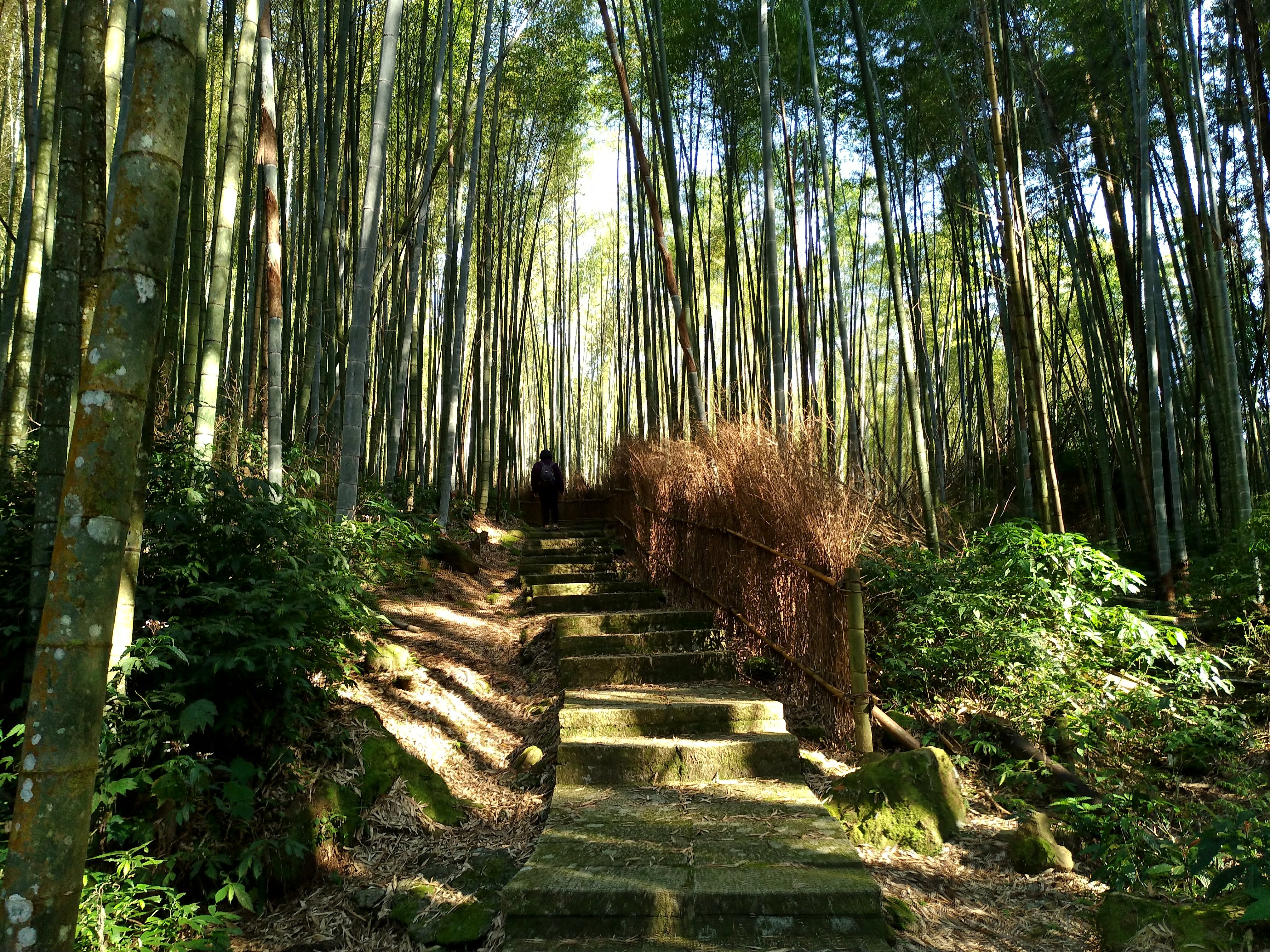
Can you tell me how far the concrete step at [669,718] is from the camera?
2.79 m

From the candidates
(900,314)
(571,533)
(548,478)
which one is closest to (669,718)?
(900,314)

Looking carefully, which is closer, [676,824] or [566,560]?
[676,824]

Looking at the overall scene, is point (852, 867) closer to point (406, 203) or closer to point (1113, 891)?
point (1113, 891)

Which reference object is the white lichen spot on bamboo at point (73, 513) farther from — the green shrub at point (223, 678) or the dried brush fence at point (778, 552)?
the dried brush fence at point (778, 552)

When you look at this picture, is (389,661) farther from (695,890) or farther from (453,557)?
Answer: (453,557)

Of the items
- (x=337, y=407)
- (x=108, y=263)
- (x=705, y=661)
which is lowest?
(x=705, y=661)

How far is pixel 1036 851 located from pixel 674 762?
1149mm

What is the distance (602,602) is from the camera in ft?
15.3

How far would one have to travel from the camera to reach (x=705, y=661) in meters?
3.47

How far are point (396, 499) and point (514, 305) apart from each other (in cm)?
400

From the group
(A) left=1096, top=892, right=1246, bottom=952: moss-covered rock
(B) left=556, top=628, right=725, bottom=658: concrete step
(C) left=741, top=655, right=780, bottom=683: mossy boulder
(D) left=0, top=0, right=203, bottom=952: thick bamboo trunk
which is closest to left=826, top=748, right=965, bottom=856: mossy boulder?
(A) left=1096, top=892, right=1246, bottom=952: moss-covered rock

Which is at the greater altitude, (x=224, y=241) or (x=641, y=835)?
(x=224, y=241)

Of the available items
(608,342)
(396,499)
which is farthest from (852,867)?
(608,342)

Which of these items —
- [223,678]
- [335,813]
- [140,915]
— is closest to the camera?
[140,915]
